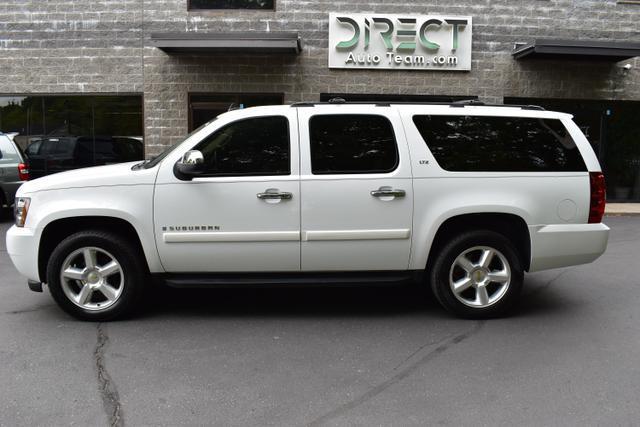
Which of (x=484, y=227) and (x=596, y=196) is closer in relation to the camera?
(x=596, y=196)

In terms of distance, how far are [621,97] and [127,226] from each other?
43.8 ft

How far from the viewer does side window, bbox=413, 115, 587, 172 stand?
203 inches

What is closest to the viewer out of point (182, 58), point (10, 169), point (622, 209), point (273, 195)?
point (273, 195)

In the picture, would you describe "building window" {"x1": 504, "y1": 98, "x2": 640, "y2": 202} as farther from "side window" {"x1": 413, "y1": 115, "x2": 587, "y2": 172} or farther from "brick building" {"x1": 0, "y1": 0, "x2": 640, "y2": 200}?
"side window" {"x1": 413, "y1": 115, "x2": 587, "y2": 172}

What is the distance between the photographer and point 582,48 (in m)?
13.1

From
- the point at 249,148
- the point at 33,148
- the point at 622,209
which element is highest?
the point at 33,148

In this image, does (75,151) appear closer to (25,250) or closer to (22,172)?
(22,172)

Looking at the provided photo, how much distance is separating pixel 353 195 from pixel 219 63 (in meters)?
9.60

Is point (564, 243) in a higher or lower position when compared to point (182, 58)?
lower

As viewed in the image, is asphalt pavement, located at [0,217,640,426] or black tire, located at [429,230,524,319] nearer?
asphalt pavement, located at [0,217,640,426]

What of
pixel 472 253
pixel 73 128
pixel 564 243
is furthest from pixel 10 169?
pixel 564 243

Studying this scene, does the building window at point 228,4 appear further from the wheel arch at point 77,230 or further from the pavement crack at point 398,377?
the pavement crack at point 398,377

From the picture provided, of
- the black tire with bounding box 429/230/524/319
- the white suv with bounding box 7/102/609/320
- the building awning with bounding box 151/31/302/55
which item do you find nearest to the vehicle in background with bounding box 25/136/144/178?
the building awning with bounding box 151/31/302/55

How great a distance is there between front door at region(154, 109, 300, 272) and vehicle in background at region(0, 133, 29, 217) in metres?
7.66
